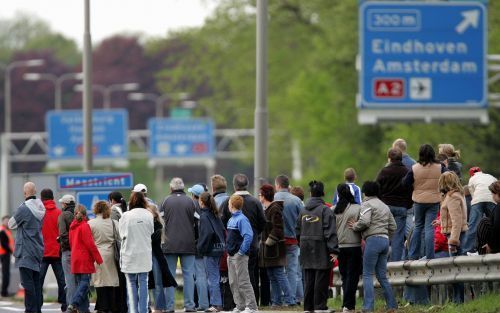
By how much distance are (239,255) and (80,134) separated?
5506cm

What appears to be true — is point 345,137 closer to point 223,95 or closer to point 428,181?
point 223,95

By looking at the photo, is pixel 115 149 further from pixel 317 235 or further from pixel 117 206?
pixel 317 235

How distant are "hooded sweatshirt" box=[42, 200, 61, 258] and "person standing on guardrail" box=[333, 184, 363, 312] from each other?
4.87 meters

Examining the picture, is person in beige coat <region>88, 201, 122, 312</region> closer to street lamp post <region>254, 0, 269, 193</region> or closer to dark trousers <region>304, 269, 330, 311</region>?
dark trousers <region>304, 269, 330, 311</region>

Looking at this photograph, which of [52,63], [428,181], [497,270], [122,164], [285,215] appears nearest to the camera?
[497,270]

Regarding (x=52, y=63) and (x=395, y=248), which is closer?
(x=395, y=248)

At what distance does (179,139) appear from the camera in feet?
285

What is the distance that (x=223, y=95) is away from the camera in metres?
69.8

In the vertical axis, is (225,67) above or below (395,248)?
above

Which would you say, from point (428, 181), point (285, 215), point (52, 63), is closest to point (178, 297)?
point (285, 215)

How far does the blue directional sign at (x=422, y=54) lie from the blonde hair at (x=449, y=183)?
62.3 feet

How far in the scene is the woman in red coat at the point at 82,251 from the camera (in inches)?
884

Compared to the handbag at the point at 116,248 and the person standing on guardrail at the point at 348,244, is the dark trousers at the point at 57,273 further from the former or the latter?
the person standing on guardrail at the point at 348,244

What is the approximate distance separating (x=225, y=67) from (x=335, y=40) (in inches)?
429
